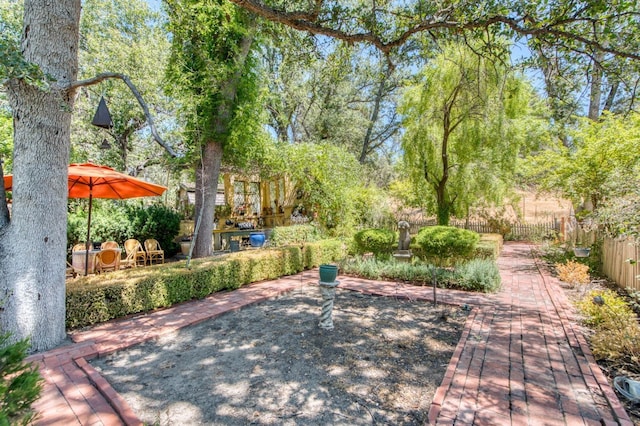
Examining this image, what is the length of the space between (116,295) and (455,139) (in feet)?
38.4

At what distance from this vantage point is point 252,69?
9.56m

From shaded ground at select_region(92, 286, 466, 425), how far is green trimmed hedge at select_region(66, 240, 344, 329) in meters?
1.15

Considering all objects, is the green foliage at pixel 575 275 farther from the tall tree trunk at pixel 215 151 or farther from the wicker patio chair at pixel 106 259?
the wicker patio chair at pixel 106 259

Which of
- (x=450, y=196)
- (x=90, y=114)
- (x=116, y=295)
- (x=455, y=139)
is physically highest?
(x=90, y=114)

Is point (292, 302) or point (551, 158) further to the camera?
point (551, 158)

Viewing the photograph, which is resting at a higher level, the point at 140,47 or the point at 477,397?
the point at 140,47

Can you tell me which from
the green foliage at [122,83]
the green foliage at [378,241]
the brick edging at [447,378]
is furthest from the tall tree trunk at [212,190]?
the brick edging at [447,378]

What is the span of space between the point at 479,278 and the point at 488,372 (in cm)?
391

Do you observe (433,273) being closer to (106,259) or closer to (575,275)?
(575,275)

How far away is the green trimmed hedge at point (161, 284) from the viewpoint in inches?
181

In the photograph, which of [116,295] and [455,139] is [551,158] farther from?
[116,295]

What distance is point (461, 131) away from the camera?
11445 millimetres

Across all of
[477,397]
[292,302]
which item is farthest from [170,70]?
[477,397]

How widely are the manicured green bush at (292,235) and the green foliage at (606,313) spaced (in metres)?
6.86
